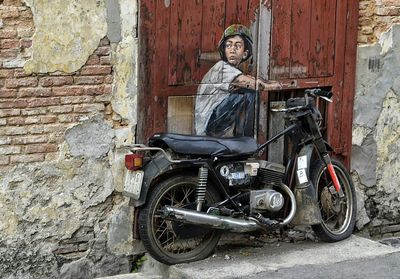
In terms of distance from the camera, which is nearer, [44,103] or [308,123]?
[44,103]

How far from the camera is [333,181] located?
238 inches

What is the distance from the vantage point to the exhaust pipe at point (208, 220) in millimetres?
5090

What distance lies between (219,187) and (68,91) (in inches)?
56.2

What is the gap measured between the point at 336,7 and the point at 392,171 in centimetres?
181

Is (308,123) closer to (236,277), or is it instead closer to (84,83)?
(236,277)

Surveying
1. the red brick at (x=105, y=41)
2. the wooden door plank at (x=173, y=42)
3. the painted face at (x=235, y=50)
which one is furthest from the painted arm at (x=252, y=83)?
the red brick at (x=105, y=41)

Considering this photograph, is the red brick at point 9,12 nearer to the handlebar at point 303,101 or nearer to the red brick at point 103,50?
the red brick at point 103,50

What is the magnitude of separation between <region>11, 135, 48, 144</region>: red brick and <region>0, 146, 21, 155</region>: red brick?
45mm

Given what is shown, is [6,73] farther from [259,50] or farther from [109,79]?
[259,50]

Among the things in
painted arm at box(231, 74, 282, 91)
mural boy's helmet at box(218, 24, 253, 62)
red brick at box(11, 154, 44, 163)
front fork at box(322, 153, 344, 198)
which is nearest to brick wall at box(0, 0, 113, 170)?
red brick at box(11, 154, 44, 163)

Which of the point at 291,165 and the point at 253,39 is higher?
the point at 253,39

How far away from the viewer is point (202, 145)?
5266mm

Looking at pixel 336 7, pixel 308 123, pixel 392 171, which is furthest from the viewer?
pixel 392 171

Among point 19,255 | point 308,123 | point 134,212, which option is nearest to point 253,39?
point 308,123
